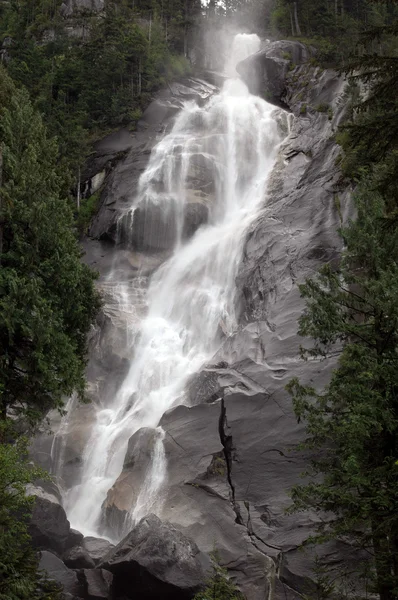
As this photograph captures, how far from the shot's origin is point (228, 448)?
19.2m

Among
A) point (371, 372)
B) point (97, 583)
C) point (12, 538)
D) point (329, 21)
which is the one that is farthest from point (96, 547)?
point (329, 21)

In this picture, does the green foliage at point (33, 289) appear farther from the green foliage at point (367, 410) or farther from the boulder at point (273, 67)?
the boulder at point (273, 67)

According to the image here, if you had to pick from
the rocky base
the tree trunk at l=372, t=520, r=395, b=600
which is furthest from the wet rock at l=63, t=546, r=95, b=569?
the tree trunk at l=372, t=520, r=395, b=600

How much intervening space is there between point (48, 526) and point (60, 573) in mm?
2328

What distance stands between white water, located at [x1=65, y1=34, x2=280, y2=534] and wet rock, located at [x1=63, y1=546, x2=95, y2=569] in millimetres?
2513

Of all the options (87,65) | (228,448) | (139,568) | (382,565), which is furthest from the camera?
(87,65)

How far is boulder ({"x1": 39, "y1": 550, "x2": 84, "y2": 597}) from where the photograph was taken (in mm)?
15336

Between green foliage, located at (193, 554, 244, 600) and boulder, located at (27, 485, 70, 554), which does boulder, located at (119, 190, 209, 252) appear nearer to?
boulder, located at (27, 485, 70, 554)

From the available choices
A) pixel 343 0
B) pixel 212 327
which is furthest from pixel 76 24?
pixel 212 327

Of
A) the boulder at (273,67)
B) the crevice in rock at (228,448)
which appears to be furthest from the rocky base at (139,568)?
the boulder at (273,67)

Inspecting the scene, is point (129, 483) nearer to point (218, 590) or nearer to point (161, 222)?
point (218, 590)

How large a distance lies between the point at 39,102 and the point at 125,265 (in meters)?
16.9

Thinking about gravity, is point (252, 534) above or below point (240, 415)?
below

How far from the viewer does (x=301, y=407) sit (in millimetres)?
11789
